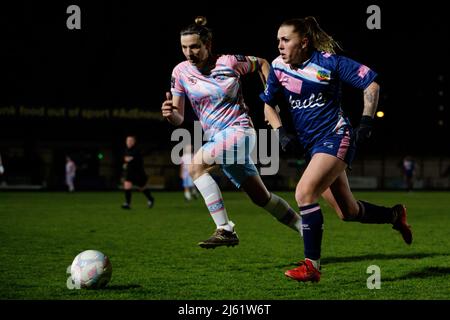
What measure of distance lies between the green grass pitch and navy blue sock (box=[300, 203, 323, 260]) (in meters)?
0.28

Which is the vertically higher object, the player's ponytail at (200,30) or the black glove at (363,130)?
the player's ponytail at (200,30)

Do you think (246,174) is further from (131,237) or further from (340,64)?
(131,237)

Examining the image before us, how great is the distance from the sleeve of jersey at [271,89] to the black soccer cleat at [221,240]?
4.81 ft

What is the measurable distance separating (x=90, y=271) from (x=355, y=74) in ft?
9.27

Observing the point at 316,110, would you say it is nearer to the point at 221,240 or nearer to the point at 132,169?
the point at 221,240

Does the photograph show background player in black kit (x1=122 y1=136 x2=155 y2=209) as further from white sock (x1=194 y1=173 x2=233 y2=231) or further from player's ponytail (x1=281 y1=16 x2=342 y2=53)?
player's ponytail (x1=281 y1=16 x2=342 y2=53)

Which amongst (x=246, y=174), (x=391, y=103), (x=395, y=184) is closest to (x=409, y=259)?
(x=246, y=174)

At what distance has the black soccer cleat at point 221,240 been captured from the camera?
6883mm

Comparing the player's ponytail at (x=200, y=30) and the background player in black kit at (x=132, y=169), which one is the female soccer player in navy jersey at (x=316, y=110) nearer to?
the player's ponytail at (x=200, y=30)

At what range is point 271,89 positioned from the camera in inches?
256

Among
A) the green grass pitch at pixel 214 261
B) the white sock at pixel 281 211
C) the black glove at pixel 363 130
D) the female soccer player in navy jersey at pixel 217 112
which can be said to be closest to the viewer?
the green grass pitch at pixel 214 261

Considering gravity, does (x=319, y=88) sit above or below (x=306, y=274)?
above

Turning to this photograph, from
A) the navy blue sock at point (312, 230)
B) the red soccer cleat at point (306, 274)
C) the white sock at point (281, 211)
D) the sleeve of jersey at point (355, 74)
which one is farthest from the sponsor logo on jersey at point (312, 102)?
the white sock at point (281, 211)

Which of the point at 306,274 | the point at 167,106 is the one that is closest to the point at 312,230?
the point at 306,274
